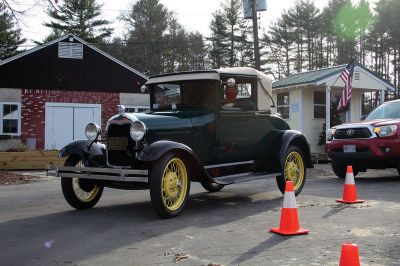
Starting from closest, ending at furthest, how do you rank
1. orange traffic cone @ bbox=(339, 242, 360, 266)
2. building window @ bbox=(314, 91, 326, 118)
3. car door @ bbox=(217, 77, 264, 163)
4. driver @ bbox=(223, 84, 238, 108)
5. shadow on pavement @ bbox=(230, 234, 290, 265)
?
orange traffic cone @ bbox=(339, 242, 360, 266), shadow on pavement @ bbox=(230, 234, 290, 265), car door @ bbox=(217, 77, 264, 163), driver @ bbox=(223, 84, 238, 108), building window @ bbox=(314, 91, 326, 118)

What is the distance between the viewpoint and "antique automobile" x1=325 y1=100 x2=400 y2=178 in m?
10.7

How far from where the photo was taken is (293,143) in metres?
8.71

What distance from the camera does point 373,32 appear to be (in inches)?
1758

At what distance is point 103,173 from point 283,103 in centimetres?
1613

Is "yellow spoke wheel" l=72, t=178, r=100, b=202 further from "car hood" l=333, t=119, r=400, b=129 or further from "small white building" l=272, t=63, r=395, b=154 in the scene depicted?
"small white building" l=272, t=63, r=395, b=154

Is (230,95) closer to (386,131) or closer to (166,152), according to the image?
(166,152)

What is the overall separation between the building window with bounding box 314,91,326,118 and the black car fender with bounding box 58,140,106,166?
15.0 metres

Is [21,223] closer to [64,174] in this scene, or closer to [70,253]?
[64,174]

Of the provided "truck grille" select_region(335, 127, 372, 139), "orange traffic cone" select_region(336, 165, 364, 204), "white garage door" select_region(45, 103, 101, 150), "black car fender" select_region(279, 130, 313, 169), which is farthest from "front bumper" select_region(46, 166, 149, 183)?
"white garage door" select_region(45, 103, 101, 150)

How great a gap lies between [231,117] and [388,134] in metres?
4.88

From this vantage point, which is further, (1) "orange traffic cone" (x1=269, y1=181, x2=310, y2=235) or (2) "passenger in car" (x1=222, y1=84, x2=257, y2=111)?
(2) "passenger in car" (x1=222, y1=84, x2=257, y2=111)

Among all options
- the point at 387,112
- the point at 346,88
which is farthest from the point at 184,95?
the point at 346,88

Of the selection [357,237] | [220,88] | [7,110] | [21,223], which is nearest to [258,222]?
[357,237]

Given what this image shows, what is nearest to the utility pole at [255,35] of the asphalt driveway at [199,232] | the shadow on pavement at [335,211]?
the asphalt driveway at [199,232]
